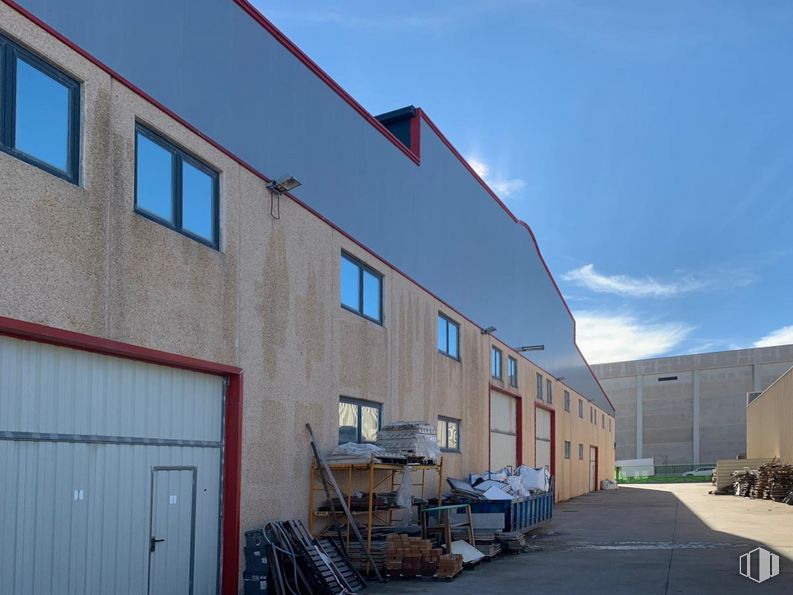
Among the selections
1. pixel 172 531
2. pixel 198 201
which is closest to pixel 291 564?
pixel 172 531

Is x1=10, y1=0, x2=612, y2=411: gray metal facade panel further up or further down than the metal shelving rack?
further up

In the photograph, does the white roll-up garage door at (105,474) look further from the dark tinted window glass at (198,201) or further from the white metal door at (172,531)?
the dark tinted window glass at (198,201)

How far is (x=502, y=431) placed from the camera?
25750 mm

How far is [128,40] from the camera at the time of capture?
30.9 ft

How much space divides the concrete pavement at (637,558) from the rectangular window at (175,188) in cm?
583

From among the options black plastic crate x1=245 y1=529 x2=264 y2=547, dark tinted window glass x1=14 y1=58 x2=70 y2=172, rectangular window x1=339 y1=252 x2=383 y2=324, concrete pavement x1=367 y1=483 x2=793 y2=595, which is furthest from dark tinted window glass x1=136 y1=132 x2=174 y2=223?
concrete pavement x1=367 y1=483 x2=793 y2=595

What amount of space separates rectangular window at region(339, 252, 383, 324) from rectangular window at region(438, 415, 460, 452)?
171 inches

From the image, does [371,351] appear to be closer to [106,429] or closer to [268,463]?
[268,463]

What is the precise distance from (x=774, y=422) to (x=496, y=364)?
26.9m

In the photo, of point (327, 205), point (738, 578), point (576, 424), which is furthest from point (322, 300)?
point (576, 424)

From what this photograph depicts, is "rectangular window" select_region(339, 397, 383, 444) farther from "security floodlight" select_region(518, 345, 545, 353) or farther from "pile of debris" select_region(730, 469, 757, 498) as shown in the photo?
"pile of debris" select_region(730, 469, 757, 498)

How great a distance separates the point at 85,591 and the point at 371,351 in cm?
783

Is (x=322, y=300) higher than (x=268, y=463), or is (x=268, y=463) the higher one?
(x=322, y=300)

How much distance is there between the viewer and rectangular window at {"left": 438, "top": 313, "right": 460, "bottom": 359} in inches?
792
